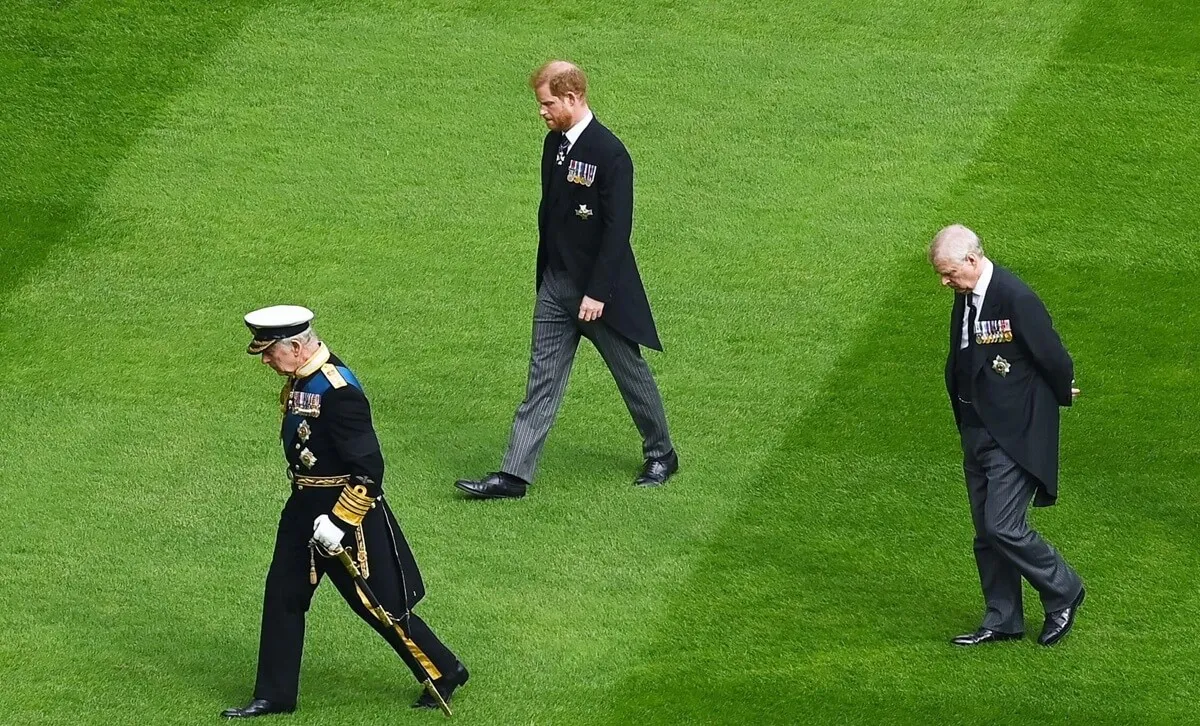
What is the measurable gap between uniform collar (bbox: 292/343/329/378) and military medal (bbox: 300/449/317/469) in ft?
0.96

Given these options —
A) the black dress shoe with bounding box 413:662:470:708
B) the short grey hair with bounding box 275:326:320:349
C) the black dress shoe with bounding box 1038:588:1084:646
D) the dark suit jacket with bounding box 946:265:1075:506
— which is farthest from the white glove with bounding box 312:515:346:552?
the black dress shoe with bounding box 1038:588:1084:646

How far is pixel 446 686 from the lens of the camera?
25.1ft

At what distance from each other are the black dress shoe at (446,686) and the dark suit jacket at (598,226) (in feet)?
6.45

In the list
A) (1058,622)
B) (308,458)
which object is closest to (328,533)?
(308,458)

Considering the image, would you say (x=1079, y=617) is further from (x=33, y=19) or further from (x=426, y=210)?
(x=33, y=19)

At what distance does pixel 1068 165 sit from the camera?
11945 millimetres

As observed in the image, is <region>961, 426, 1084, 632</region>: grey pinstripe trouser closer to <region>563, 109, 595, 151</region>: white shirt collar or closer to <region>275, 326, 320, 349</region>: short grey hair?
<region>563, 109, 595, 151</region>: white shirt collar

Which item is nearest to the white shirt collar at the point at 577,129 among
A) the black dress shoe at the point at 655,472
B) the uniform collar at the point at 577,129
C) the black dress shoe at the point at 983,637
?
the uniform collar at the point at 577,129

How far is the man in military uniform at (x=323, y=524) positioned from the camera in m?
7.12

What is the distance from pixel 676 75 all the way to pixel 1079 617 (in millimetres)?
5715

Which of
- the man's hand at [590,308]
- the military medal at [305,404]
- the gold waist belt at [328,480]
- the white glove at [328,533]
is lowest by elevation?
the white glove at [328,533]

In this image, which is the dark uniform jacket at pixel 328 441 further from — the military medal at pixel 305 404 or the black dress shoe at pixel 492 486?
the black dress shoe at pixel 492 486

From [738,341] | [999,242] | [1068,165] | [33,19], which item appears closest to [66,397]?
[738,341]

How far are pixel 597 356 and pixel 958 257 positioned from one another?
11.2 ft
